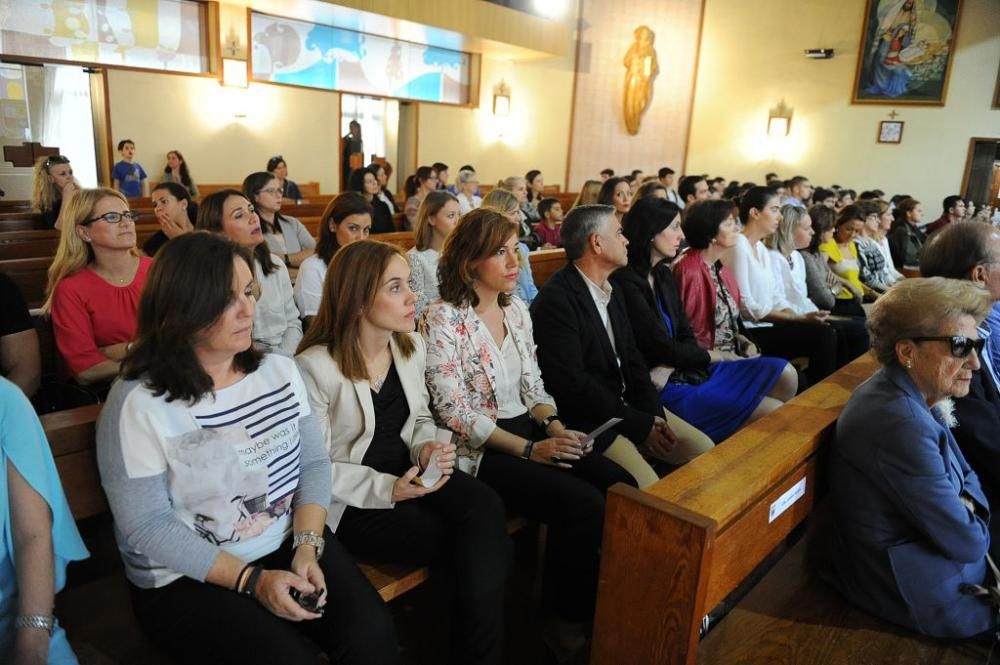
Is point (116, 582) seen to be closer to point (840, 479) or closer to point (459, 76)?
point (840, 479)

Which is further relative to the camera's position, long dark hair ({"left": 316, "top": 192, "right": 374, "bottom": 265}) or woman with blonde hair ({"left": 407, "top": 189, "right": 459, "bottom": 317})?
woman with blonde hair ({"left": 407, "top": 189, "right": 459, "bottom": 317})

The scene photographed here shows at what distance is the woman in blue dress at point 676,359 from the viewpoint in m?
2.81

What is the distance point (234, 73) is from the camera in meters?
8.73

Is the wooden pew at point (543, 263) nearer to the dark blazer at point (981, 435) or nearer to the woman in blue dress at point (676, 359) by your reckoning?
the woman in blue dress at point (676, 359)

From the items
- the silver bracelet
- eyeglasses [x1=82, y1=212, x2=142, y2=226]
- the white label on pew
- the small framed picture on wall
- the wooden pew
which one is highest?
the small framed picture on wall

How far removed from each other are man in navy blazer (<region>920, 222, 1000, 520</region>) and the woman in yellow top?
82.3 inches

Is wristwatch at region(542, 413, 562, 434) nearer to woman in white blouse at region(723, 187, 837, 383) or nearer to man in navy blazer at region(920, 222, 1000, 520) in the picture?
man in navy blazer at region(920, 222, 1000, 520)

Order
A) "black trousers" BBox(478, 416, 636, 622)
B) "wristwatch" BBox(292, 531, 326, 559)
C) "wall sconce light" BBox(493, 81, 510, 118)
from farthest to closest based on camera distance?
"wall sconce light" BBox(493, 81, 510, 118) → "black trousers" BBox(478, 416, 636, 622) → "wristwatch" BBox(292, 531, 326, 559)

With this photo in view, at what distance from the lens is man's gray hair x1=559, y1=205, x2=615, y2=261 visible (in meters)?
2.61

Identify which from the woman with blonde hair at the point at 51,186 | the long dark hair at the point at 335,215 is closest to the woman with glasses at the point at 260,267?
the long dark hair at the point at 335,215

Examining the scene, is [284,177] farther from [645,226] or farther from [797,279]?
[645,226]

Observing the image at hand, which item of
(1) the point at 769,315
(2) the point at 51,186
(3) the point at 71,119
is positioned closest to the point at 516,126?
(3) the point at 71,119

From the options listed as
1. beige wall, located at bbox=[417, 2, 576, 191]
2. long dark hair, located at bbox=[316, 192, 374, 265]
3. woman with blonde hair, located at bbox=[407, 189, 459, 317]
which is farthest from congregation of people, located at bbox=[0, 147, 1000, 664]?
Answer: beige wall, located at bbox=[417, 2, 576, 191]

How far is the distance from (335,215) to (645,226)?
1.42m
